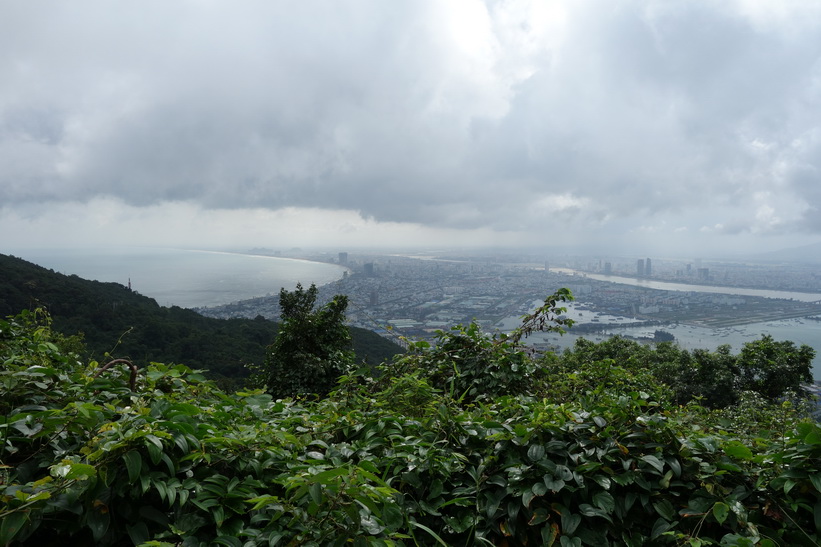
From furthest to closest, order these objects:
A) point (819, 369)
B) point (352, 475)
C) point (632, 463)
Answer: point (819, 369), point (632, 463), point (352, 475)

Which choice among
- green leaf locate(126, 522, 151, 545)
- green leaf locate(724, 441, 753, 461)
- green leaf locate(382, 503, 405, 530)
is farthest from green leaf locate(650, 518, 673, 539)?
green leaf locate(126, 522, 151, 545)

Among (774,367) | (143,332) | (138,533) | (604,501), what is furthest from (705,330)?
(143,332)

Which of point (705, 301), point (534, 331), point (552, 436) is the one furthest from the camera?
point (705, 301)

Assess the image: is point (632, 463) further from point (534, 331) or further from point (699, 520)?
point (534, 331)

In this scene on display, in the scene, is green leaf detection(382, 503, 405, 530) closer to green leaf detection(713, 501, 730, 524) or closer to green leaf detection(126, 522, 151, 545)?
green leaf detection(126, 522, 151, 545)

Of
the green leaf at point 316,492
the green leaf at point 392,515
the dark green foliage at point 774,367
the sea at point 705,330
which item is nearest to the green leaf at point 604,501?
the green leaf at point 392,515

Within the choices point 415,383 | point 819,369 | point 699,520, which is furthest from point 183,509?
point 819,369
